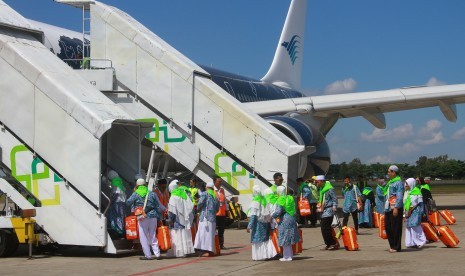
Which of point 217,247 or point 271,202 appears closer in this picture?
point 271,202

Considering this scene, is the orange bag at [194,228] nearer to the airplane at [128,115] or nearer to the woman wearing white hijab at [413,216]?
the airplane at [128,115]

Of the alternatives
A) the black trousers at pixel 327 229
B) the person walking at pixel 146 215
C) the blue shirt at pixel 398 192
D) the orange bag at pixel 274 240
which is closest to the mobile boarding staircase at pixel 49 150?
the person walking at pixel 146 215

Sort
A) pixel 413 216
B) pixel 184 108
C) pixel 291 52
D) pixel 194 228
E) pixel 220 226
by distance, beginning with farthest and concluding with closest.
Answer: pixel 291 52, pixel 184 108, pixel 220 226, pixel 194 228, pixel 413 216

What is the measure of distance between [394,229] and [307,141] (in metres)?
7.44

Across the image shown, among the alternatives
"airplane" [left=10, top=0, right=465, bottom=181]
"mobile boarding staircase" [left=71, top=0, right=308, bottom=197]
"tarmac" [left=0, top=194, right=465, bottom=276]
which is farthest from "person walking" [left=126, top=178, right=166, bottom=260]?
"airplane" [left=10, top=0, right=465, bottom=181]

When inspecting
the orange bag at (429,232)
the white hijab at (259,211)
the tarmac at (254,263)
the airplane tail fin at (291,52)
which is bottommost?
the tarmac at (254,263)

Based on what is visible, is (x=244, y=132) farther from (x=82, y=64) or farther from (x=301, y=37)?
(x=301, y=37)

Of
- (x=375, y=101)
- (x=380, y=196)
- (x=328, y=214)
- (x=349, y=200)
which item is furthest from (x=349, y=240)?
(x=375, y=101)

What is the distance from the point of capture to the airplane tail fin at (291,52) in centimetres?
3712

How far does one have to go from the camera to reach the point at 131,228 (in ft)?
40.6

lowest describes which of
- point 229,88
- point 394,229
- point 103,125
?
point 394,229

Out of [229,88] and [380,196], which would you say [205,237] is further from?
[229,88]

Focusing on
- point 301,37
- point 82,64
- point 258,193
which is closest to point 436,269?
point 258,193

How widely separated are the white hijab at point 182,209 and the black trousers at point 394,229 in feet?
10.4
